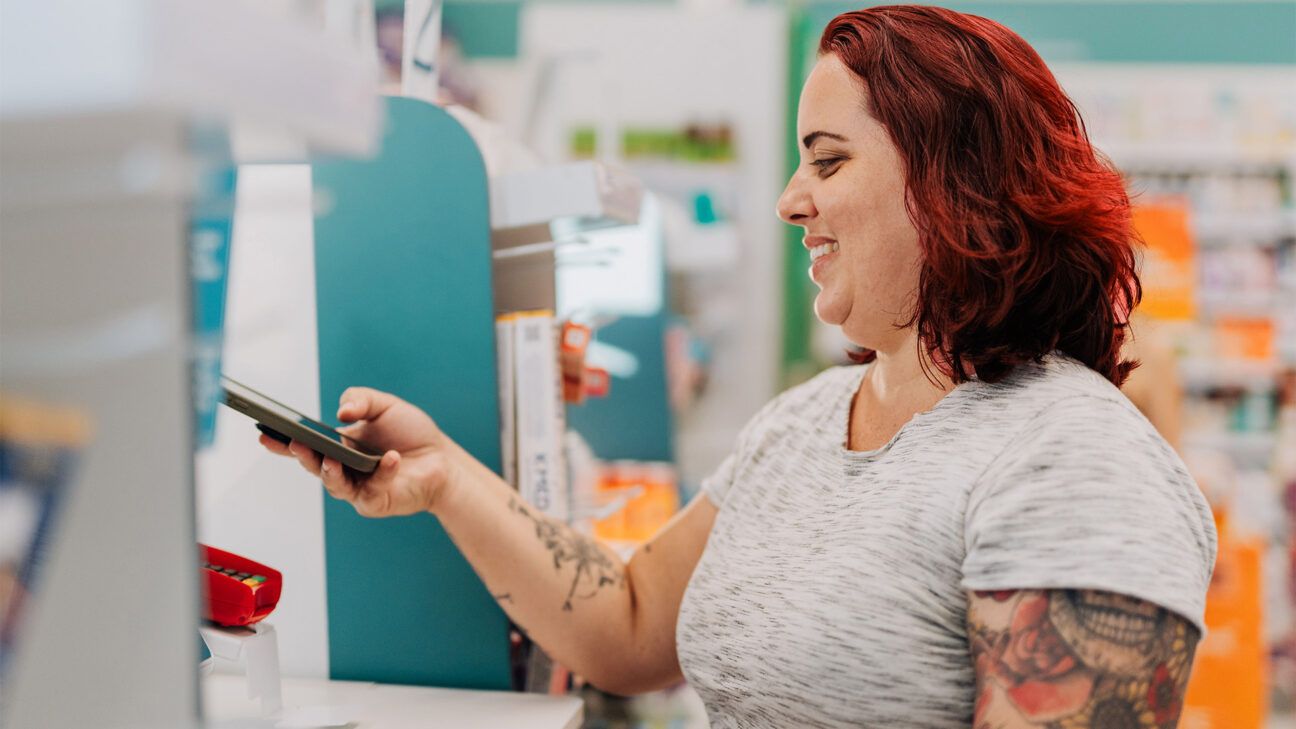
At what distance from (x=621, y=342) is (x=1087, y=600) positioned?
3.32 meters

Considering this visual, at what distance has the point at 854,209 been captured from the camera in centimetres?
132

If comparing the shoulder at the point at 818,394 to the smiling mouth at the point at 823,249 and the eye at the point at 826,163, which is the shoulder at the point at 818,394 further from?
the eye at the point at 826,163

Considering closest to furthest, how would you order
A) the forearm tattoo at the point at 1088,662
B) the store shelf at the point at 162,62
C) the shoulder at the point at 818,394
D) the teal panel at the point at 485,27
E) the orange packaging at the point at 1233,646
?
1. the store shelf at the point at 162,62
2. the forearm tattoo at the point at 1088,662
3. the shoulder at the point at 818,394
4. the orange packaging at the point at 1233,646
5. the teal panel at the point at 485,27

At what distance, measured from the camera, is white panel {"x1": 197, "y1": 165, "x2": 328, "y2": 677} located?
1.57 m

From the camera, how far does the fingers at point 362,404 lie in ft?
4.50

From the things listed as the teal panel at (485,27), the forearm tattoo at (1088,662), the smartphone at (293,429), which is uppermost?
the teal panel at (485,27)

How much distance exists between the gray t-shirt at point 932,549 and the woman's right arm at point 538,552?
21 centimetres

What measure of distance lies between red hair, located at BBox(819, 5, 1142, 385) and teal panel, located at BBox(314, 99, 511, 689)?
25.6 inches

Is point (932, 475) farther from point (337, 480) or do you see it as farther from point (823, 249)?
point (337, 480)

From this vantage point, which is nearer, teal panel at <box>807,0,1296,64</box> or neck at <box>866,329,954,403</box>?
neck at <box>866,329,954,403</box>

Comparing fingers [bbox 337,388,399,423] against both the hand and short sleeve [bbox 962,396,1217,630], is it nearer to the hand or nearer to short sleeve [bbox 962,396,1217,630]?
the hand

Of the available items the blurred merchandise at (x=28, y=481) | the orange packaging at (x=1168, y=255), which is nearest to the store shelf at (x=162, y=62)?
the blurred merchandise at (x=28, y=481)

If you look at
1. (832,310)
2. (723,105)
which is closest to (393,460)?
(832,310)

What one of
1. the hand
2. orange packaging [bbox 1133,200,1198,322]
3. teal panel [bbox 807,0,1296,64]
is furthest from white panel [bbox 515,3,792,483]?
the hand
